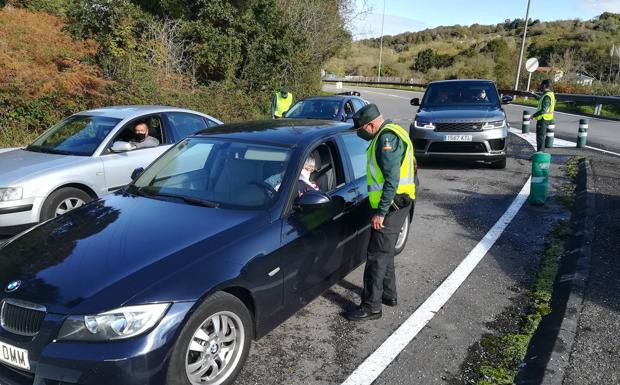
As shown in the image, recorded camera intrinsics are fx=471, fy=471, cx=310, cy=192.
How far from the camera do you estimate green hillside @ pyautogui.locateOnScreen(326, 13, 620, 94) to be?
43.8 metres

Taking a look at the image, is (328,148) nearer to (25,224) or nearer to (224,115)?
(25,224)

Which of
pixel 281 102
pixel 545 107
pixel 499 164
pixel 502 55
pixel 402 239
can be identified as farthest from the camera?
pixel 502 55

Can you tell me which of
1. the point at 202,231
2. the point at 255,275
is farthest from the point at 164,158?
the point at 255,275

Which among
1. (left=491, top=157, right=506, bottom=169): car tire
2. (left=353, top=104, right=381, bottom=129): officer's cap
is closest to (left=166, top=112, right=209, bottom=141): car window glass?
(left=353, top=104, right=381, bottom=129): officer's cap

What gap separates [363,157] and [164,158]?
1.89 metres

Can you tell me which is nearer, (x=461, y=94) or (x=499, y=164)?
(x=499, y=164)

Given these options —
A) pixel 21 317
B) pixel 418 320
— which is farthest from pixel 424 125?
pixel 21 317

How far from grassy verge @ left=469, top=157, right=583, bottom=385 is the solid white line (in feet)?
1.70

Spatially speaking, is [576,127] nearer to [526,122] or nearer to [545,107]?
[526,122]

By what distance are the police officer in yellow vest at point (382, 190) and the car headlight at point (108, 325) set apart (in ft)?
6.25

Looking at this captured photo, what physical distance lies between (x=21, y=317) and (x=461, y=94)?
32.3ft

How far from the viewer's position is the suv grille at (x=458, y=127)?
9.18 metres

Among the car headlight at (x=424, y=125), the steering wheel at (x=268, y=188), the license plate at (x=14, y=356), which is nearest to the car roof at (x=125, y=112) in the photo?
the steering wheel at (x=268, y=188)

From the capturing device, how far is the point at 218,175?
12.6 feet
